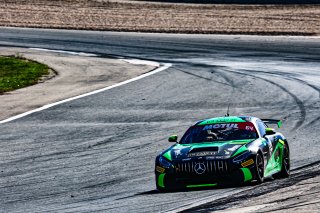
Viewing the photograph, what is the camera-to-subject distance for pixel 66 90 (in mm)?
30938

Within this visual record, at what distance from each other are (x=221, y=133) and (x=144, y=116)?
9292 mm

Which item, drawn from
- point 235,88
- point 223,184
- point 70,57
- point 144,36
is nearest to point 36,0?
point 144,36

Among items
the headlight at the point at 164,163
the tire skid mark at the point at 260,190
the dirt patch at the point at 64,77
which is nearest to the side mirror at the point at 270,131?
the tire skid mark at the point at 260,190

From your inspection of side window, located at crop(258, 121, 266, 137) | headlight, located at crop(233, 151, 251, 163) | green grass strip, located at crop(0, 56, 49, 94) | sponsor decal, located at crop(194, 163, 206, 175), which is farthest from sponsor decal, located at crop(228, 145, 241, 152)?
green grass strip, located at crop(0, 56, 49, 94)

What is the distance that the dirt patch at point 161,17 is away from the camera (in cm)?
4688

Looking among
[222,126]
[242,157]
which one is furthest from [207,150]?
[222,126]

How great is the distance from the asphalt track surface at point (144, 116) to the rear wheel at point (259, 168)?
1.74 feet

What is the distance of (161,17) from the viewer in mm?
50625

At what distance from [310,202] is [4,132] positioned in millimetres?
12479

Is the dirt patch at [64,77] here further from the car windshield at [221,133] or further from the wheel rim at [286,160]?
the wheel rim at [286,160]

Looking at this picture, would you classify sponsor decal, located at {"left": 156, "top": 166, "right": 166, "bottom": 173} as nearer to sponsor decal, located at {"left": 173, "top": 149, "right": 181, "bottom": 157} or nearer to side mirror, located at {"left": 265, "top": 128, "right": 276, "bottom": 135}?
sponsor decal, located at {"left": 173, "top": 149, "right": 181, "bottom": 157}

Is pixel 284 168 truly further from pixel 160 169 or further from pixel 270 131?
pixel 160 169

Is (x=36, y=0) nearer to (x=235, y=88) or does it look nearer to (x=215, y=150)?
(x=235, y=88)

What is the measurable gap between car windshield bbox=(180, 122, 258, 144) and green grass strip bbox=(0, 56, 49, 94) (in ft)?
50.1
